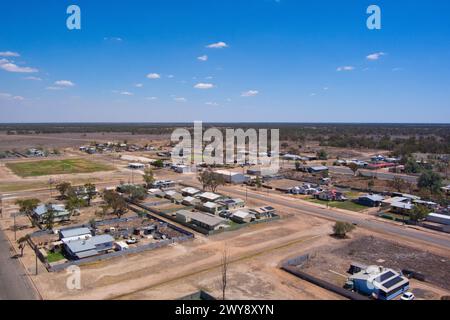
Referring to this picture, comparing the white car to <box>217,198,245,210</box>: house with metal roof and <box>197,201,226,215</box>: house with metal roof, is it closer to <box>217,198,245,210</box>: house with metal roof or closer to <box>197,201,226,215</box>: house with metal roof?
<box>197,201,226,215</box>: house with metal roof

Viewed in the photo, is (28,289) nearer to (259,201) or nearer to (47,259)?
(47,259)

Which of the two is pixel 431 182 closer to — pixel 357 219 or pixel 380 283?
pixel 357 219

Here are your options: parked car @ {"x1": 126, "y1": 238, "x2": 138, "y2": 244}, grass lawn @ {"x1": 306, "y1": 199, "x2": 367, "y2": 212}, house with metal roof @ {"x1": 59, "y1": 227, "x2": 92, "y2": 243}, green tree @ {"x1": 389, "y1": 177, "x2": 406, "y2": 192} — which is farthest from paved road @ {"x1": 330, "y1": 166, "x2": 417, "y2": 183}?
house with metal roof @ {"x1": 59, "y1": 227, "x2": 92, "y2": 243}

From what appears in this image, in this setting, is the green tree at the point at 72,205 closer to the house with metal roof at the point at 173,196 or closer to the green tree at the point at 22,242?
the green tree at the point at 22,242

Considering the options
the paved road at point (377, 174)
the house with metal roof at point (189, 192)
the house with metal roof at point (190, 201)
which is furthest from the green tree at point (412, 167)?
the house with metal roof at point (190, 201)

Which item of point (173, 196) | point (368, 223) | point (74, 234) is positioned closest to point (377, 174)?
point (368, 223)
